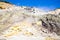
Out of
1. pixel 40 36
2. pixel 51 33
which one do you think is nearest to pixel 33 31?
pixel 40 36

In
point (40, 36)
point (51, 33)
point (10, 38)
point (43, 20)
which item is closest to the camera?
point (10, 38)

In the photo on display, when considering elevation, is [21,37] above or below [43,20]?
below

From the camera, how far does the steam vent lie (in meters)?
13.3

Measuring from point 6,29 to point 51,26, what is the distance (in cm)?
395

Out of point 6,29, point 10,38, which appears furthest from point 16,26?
point 10,38

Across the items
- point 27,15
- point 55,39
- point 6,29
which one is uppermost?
point 27,15

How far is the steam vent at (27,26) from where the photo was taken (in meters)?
13.3

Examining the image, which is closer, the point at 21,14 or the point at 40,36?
the point at 40,36

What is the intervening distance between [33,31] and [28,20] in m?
1.69

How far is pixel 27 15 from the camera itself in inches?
640

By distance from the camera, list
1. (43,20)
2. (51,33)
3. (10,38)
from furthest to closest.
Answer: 1. (43,20)
2. (51,33)
3. (10,38)

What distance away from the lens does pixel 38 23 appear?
14836mm

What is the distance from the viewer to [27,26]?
14.3m

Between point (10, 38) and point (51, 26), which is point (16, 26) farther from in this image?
point (51, 26)
